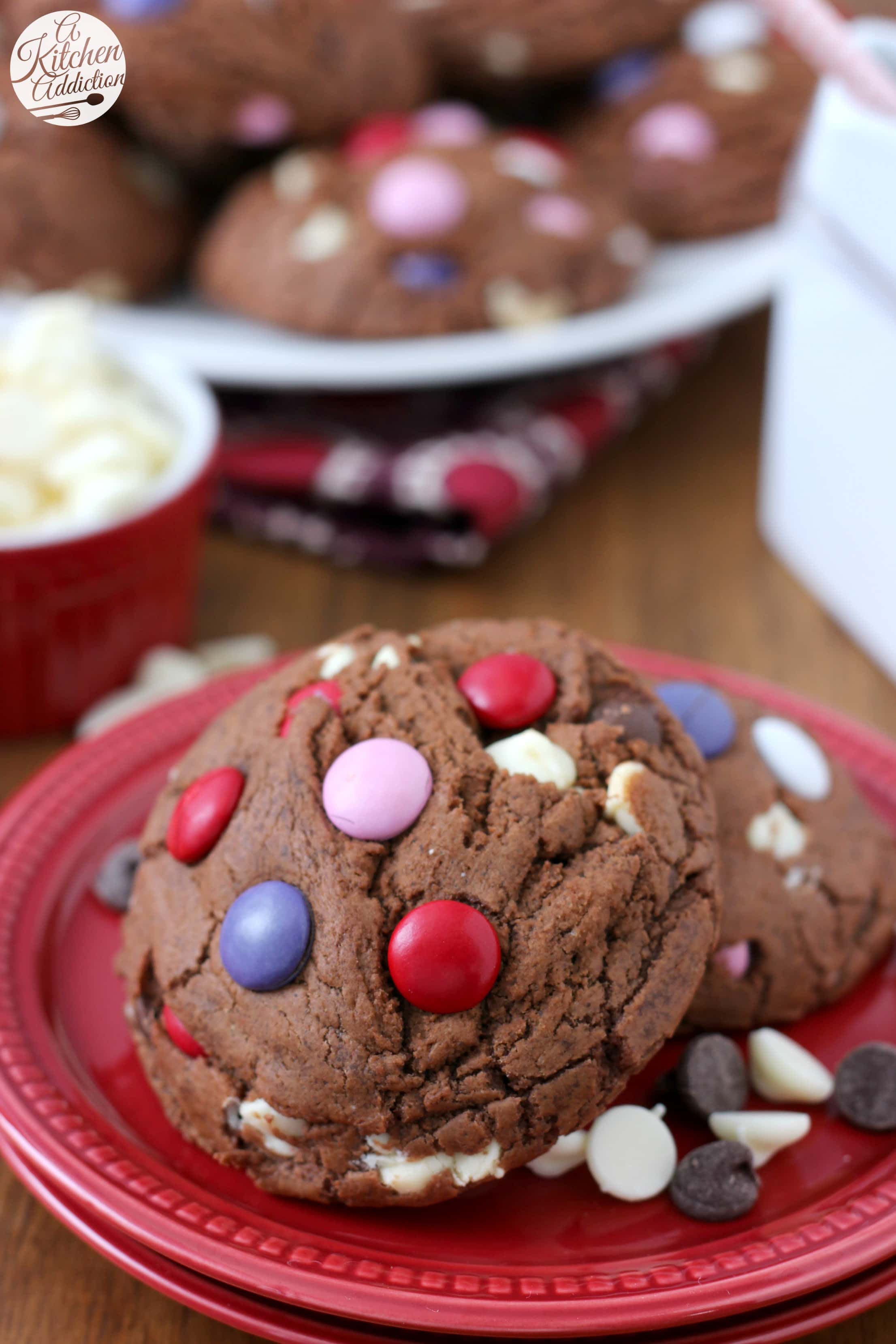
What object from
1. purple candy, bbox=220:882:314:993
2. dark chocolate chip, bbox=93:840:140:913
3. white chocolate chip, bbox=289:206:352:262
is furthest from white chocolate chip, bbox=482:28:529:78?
purple candy, bbox=220:882:314:993

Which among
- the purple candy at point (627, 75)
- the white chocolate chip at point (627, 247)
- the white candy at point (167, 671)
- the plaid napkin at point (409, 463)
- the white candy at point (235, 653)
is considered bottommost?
the white candy at point (235, 653)

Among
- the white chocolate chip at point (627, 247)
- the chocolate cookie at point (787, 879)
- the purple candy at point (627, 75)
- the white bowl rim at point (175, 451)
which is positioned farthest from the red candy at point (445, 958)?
the purple candy at point (627, 75)

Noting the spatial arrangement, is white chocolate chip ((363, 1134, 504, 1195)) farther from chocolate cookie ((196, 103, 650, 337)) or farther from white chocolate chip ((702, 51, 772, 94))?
white chocolate chip ((702, 51, 772, 94))

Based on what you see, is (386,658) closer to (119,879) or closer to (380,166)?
(119,879)

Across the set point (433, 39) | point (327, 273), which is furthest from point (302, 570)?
point (433, 39)

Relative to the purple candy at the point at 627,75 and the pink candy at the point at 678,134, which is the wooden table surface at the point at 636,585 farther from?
the purple candy at the point at 627,75

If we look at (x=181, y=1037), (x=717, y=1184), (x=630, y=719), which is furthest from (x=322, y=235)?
(x=717, y=1184)

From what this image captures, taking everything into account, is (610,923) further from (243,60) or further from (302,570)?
(243,60)
